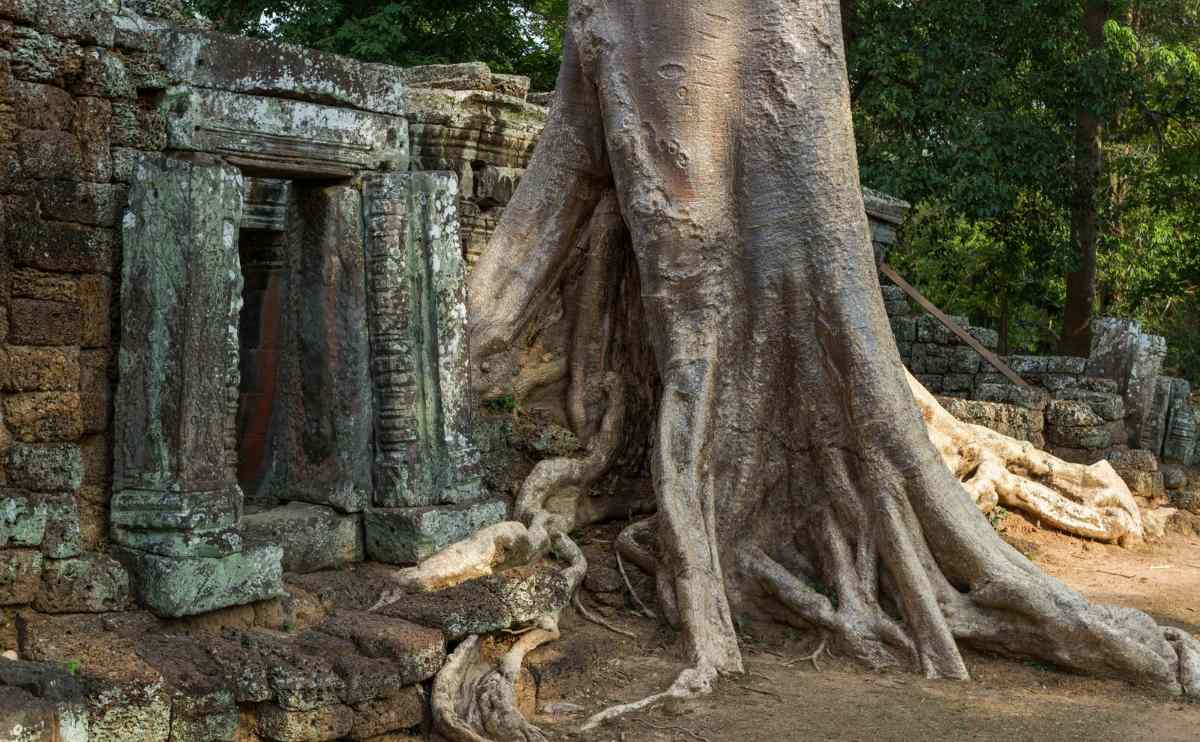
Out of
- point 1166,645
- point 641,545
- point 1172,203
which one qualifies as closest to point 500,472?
point 641,545

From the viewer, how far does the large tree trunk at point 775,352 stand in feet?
17.5

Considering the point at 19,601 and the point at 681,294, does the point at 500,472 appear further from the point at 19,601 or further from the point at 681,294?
the point at 19,601

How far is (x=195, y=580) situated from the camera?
13.1 ft

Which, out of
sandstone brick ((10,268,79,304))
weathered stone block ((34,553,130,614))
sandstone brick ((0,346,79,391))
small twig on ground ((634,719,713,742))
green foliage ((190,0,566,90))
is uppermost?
green foliage ((190,0,566,90))

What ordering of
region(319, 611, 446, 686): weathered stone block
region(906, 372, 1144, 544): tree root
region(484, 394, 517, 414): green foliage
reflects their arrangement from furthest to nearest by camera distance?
region(906, 372, 1144, 544): tree root < region(484, 394, 517, 414): green foliage < region(319, 611, 446, 686): weathered stone block

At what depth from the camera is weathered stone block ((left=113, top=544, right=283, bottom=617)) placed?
3.95 m

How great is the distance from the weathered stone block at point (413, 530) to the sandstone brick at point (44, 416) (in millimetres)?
1186

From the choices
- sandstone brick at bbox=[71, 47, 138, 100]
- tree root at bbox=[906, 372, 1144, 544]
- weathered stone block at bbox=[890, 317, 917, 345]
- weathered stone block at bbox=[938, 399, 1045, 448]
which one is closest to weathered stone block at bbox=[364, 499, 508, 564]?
sandstone brick at bbox=[71, 47, 138, 100]

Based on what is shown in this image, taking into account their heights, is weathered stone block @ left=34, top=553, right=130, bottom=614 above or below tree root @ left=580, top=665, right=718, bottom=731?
above

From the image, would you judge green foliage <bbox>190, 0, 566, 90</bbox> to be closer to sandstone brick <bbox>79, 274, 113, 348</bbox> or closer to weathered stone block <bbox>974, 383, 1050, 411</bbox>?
weathered stone block <bbox>974, 383, 1050, 411</bbox>

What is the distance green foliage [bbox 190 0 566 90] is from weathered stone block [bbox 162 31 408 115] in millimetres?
8688

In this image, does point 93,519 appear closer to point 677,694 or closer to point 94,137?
point 94,137

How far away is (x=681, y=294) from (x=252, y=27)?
990 centimetres

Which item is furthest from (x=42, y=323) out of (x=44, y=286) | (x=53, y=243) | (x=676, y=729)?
(x=676, y=729)
